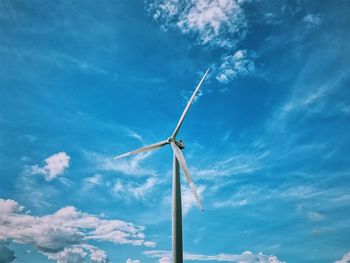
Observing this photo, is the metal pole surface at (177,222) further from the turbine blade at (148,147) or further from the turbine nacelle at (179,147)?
the turbine blade at (148,147)

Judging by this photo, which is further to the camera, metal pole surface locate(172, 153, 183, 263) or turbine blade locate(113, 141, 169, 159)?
turbine blade locate(113, 141, 169, 159)

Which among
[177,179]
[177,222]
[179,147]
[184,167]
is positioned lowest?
[177,222]

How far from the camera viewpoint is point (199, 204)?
Answer: 3341 centimetres

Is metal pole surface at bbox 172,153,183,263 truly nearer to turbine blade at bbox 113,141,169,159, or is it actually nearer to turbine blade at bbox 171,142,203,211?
turbine blade at bbox 171,142,203,211

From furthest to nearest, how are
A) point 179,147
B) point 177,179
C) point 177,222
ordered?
point 179,147, point 177,179, point 177,222

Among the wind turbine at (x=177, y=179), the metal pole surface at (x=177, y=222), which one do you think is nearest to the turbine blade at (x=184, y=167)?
the wind turbine at (x=177, y=179)

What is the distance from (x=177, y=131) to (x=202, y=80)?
10.6 meters

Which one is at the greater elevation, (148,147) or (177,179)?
(148,147)

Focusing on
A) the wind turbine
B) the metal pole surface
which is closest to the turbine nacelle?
the wind turbine

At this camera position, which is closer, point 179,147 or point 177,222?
point 177,222

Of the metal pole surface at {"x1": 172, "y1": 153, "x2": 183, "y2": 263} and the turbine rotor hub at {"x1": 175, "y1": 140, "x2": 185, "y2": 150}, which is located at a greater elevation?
the turbine rotor hub at {"x1": 175, "y1": 140, "x2": 185, "y2": 150}

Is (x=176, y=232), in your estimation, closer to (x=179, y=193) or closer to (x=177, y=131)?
(x=179, y=193)

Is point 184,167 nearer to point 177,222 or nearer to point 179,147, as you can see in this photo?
point 179,147

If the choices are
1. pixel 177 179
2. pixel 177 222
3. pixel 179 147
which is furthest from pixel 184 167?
pixel 177 222
